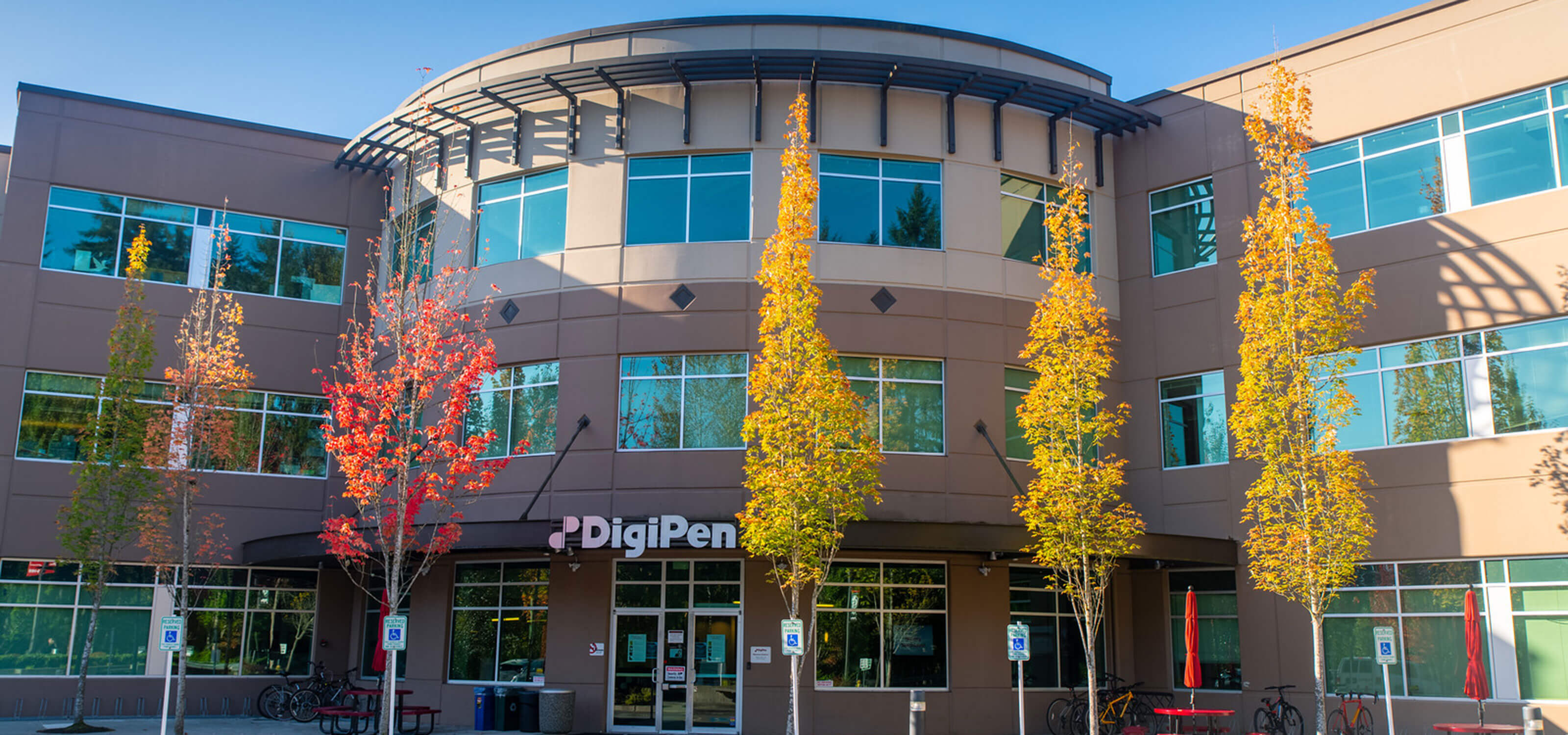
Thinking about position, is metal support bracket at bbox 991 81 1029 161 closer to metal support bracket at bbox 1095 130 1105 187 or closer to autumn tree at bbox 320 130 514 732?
metal support bracket at bbox 1095 130 1105 187

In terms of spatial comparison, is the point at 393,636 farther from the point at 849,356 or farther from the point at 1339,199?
the point at 1339,199

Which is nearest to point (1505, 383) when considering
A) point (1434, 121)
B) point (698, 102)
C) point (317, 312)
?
point (1434, 121)

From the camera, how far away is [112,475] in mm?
21578

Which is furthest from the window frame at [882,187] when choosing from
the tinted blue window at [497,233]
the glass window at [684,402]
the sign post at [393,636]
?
the sign post at [393,636]

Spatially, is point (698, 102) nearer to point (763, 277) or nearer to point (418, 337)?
point (763, 277)

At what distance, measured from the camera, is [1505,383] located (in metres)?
19.5

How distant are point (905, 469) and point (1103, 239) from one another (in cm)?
732

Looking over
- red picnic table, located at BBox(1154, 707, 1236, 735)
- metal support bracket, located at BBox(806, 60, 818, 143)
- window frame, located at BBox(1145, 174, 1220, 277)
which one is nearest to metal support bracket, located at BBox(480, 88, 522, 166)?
metal support bracket, located at BBox(806, 60, 818, 143)

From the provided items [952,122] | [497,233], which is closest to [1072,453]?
[952,122]

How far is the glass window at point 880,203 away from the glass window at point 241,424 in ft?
37.9

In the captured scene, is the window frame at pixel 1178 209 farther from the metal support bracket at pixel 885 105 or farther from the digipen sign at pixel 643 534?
the digipen sign at pixel 643 534

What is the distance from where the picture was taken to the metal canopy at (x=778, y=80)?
21.9 metres

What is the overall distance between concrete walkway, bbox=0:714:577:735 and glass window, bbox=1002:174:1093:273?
46.5ft

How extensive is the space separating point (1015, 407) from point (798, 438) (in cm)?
685
